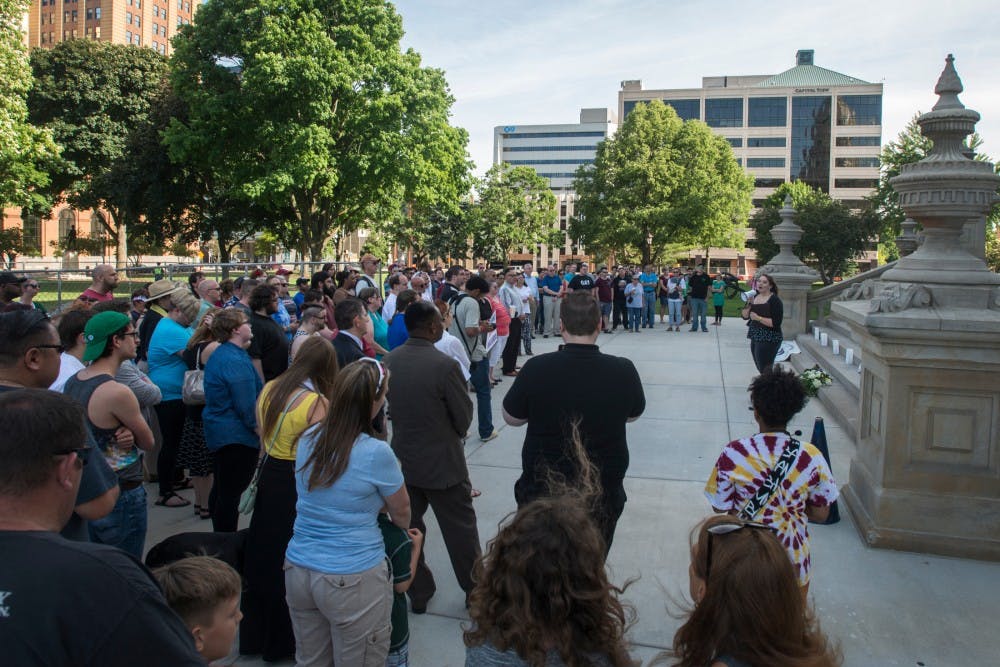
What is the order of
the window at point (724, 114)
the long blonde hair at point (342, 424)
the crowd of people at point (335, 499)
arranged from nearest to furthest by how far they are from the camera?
1. the crowd of people at point (335, 499)
2. the long blonde hair at point (342, 424)
3. the window at point (724, 114)

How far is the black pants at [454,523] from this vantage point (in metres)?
4.43

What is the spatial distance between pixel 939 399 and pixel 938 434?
0.84 ft

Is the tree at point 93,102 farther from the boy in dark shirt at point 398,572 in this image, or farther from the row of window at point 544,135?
the row of window at point 544,135

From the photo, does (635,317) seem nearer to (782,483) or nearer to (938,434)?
(938,434)

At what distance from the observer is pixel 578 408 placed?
362 centimetres

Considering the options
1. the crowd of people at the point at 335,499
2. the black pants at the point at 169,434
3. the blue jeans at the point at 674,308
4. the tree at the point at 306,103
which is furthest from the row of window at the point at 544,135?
the black pants at the point at 169,434

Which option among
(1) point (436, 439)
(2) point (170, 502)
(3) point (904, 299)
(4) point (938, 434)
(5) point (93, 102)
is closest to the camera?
(1) point (436, 439)

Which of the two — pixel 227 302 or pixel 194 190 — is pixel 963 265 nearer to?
pixel 227 302

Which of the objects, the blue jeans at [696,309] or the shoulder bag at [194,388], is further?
the blue jeans at [696,309]

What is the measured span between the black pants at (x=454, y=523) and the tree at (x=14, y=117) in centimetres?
2573

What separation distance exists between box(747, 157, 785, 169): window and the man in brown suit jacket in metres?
115

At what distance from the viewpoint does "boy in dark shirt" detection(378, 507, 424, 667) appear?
129 inches

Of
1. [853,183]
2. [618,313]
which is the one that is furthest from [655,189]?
[853,183]

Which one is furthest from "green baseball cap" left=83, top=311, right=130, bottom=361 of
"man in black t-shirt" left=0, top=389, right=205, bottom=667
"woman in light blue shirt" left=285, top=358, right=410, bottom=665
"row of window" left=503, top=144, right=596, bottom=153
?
"row of window" left=503, top=144, right=596, bottom=153
